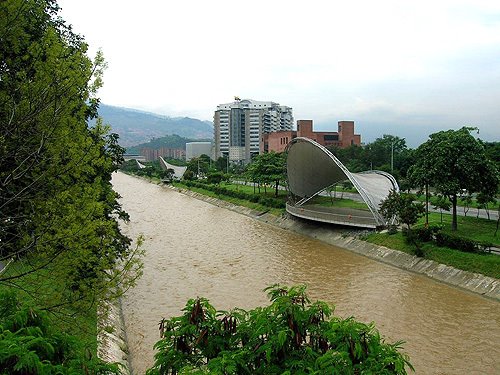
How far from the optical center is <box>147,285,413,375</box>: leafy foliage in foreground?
5.10 meters

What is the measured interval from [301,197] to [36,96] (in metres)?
34.8

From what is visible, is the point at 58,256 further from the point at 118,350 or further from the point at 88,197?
the point at 118,350

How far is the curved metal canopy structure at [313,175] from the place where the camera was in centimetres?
3425

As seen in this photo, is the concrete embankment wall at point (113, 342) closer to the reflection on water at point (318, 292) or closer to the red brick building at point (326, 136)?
the reflection on water at point (318, 292)

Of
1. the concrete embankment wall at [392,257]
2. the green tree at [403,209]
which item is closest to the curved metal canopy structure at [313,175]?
the concrete embankment wall at [392,257]

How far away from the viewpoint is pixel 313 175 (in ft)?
129

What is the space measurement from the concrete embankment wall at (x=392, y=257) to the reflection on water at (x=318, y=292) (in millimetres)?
561

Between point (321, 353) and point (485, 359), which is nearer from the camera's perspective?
point (321, 353)

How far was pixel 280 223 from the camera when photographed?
37406 mm

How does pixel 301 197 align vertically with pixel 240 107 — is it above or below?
below

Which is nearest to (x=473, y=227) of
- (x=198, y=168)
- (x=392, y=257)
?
(x=392, y=257)

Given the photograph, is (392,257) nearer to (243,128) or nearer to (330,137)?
(330,137)

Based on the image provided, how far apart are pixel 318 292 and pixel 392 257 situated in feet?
21.4

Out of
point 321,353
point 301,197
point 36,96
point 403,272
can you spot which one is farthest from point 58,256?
point 301,197
